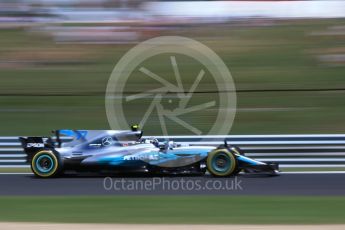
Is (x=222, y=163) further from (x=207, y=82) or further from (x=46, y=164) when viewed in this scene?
(x=207, y=82)

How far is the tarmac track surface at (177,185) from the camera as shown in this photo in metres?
9.35

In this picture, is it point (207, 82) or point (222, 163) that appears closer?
point (222, 163)

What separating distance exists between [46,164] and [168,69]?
412 inches

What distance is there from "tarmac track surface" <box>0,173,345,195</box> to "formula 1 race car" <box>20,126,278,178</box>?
15cm

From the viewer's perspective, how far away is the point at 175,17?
91.7ft

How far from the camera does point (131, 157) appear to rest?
1068cm

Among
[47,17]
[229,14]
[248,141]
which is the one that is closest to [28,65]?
[47,17]

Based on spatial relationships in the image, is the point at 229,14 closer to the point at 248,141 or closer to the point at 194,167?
the point at 248,141

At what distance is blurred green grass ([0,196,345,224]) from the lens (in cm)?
731

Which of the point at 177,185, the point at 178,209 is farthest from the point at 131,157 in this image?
the point at 178,209

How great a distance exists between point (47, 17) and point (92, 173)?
726 inches

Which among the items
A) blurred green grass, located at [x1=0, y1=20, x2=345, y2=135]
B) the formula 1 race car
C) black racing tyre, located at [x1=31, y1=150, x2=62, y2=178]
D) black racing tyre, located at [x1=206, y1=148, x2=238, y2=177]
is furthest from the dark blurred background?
black racing tyre, located at [x1=206, y1=148, x2=238, y2=177]

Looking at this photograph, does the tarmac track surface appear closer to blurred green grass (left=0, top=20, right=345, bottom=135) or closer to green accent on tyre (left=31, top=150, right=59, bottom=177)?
green accent on tyre (left=31, top=150, right=59, bottom=177)

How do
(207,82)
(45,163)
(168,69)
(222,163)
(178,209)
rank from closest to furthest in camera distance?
(178,209) < (222,163) < (45,163) < (207,82) < (168,69)
